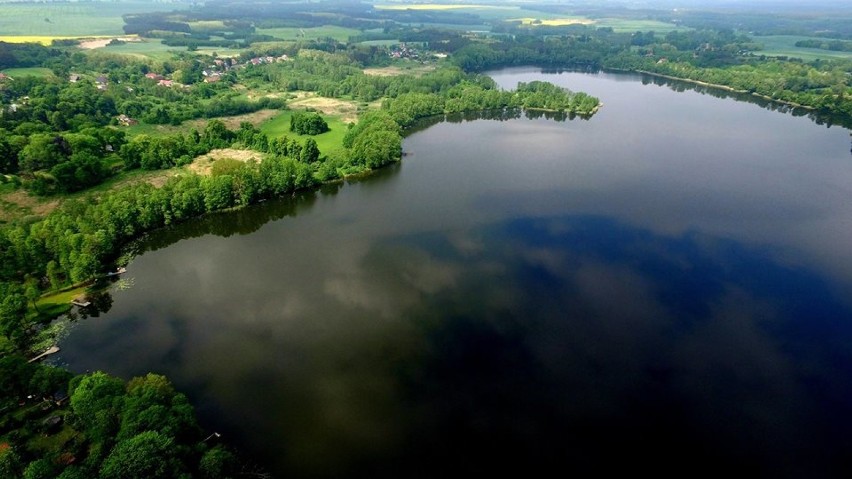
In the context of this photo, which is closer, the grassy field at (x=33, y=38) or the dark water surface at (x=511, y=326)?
the dark water surface at (x=511, y=326)

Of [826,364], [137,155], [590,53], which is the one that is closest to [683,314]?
[826,364]

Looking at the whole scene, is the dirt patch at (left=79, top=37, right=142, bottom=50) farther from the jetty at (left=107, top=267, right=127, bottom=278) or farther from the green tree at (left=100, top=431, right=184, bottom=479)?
the green tree at (left=100, top=431, right=184, bottom=479)

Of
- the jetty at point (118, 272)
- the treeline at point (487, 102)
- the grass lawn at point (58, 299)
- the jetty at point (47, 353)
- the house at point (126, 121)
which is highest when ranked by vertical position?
the treeline at point (487, 102)

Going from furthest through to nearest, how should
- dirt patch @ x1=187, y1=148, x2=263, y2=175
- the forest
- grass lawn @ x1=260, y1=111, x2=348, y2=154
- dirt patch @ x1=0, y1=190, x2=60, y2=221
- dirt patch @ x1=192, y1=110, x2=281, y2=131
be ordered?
1. dirt patch @ x1=192, y1=110, x2=281, y2=131
2. grass lawn @ x1=260, y1=111, x2=348, y2=154
3. dirt patch @ x1=187, y1=148, x2=263, y2=175
4. dirt patch @ x1=0, y1=190, x2=60, y2=221
5. the forest

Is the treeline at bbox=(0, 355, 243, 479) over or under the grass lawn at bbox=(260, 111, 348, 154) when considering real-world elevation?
under

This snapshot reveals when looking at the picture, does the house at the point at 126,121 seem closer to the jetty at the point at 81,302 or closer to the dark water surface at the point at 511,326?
the dark water surface at the point at 511,326

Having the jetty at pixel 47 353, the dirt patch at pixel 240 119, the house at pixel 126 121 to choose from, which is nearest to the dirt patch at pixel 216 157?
the dirt patch at pixel 240 119

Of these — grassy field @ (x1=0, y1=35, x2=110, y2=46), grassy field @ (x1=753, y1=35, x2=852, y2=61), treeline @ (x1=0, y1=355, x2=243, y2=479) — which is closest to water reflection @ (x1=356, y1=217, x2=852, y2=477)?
treeline @ (x1=0, y1=355, x2=243, y2=479)
